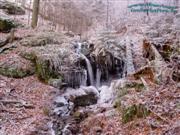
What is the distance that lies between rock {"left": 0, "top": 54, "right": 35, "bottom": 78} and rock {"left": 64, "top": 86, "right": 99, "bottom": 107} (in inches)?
63.7

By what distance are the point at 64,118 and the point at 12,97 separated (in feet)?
5.09

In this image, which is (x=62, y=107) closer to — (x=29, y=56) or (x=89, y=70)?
(x=29, y=56)

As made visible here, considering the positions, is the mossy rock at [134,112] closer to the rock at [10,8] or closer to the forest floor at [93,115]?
the forest floor at [93,115]

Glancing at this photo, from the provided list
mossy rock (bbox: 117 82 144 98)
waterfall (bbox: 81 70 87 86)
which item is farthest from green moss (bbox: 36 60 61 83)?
mossy rock (bbox: 117 82 144 98)

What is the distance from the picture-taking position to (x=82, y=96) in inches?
368

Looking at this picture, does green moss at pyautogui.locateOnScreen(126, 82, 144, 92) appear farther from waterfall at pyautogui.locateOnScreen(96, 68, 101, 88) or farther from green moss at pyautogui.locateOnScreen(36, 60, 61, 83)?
waterfall at pyautogui.locateOnScreen(96, 68, 101, 88)

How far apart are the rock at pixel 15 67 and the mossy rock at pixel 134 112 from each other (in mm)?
4621

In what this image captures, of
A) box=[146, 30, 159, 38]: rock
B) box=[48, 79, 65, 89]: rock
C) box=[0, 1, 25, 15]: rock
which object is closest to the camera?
box=[48, 79, 65, 89]: rock

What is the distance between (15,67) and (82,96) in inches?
97.9

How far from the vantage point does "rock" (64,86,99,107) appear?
9.10 meters

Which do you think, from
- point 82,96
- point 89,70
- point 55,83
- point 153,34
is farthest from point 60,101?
point 153,34

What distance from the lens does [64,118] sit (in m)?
A: 7.73

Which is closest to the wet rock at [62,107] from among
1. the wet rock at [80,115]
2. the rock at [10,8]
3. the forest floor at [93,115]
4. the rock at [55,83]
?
the forest floor at [93,115]

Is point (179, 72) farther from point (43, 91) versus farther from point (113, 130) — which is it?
point (43, 91)
